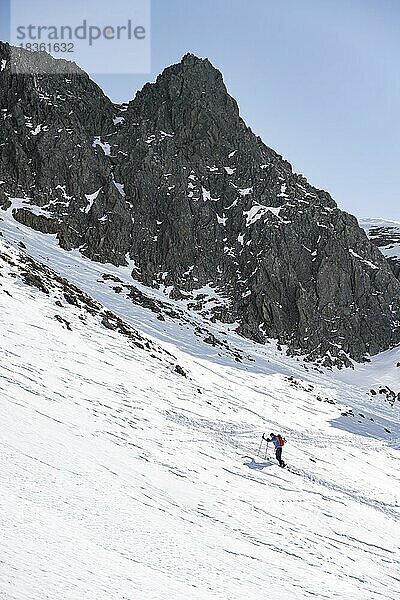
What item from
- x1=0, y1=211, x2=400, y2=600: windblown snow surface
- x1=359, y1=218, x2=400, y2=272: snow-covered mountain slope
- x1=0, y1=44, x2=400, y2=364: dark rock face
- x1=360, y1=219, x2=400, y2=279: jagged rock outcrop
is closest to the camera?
x1=0, y1=211, x2=400, y2=600: windblown snow surface

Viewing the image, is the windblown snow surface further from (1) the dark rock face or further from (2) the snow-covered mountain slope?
(2) the snow-covered mountain slope

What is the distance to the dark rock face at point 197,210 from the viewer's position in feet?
213

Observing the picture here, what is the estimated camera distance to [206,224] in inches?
2854

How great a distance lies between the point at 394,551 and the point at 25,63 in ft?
301

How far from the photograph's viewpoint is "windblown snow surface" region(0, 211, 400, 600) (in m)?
7.28

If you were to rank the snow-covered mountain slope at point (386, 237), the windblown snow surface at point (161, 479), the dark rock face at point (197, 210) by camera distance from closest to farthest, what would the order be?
the windblown snow surface at point (161, 479), the dark rock face at point (197, 210), the snow-covered mountain slope at point (386, 237)

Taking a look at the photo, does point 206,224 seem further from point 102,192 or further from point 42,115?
point 42,115

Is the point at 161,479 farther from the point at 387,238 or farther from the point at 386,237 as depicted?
the point at 386,237

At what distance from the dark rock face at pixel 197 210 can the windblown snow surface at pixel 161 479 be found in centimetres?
3376

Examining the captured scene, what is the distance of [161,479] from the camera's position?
39.1 ft

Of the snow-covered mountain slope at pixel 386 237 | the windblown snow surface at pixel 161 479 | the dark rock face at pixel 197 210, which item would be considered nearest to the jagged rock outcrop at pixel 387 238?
the snow-covered mountain slope at pixel 386 237

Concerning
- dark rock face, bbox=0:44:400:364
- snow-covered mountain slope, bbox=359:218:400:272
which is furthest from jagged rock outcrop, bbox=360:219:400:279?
dark rock face, bbox=0:44:400:364

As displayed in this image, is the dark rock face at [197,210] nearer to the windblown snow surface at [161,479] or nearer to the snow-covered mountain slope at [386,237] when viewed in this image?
the snow-covered mountain slope at [386,237]

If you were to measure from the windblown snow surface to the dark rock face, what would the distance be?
33.8 metres
